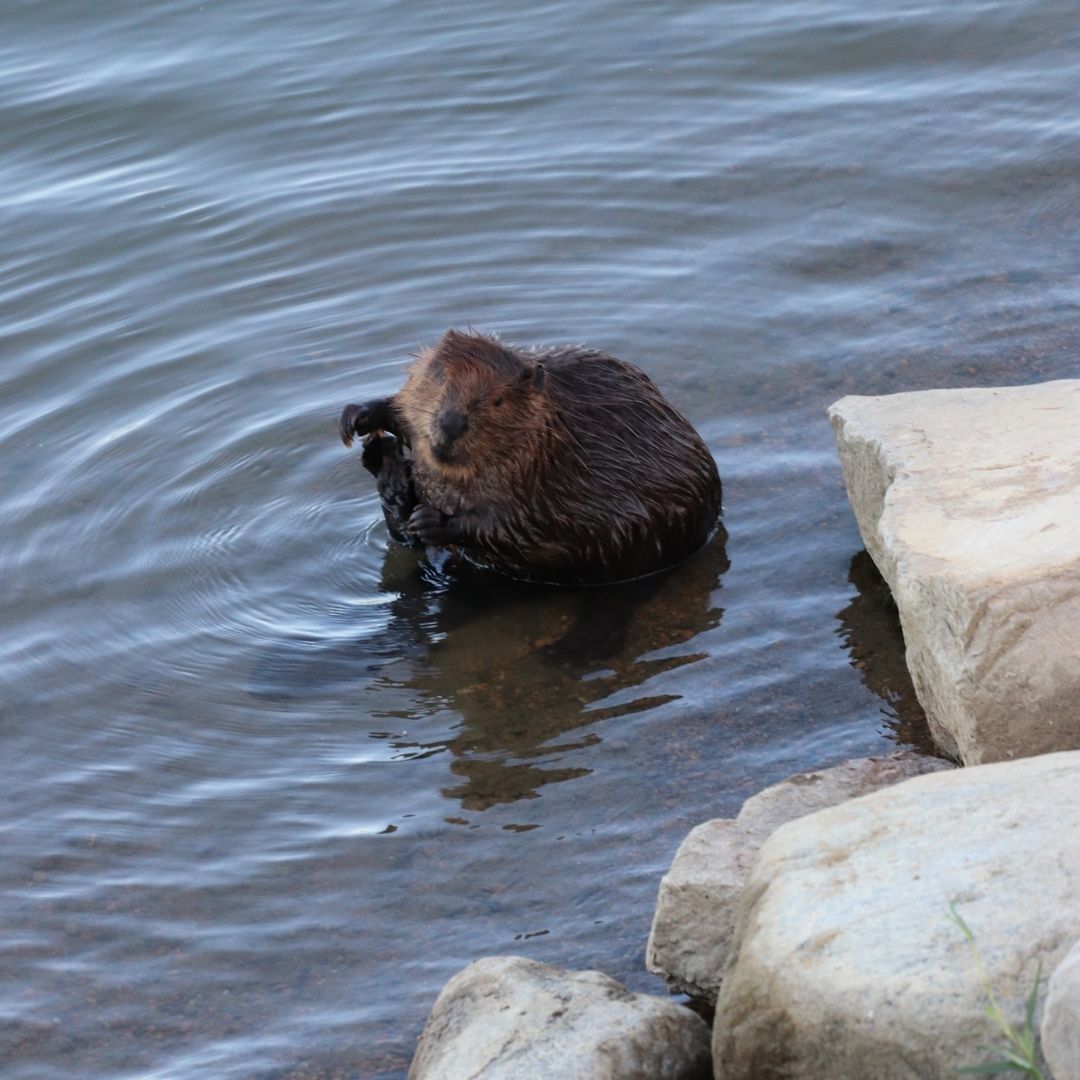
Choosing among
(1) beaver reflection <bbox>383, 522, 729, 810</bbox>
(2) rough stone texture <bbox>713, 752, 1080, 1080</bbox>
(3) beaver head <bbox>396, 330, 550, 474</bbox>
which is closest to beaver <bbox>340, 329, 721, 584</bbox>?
(3) beaver head <bbox>396, 330, 550, 474</bbox>

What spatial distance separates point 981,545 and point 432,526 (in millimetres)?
2294

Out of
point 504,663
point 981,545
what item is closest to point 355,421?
point 504,663

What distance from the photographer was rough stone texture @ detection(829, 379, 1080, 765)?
450cm

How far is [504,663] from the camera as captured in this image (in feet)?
20.3

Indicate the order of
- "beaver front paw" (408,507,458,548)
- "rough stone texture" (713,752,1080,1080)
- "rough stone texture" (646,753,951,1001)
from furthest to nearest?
"beaver front paw" (408,507,458,548) < "rough stone texture" (646,753,951,1001) < "rough stone texture" (713,752,1080,1080)

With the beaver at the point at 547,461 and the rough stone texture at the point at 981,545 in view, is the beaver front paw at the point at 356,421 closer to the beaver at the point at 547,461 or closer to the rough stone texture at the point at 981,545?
the beaver at the point at 547,461

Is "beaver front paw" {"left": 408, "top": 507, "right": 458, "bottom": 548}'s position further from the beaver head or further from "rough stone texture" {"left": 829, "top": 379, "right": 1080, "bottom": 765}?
"rough stone texture" {"left": 829, "top": 379, "right": 1080, "bottom": 765}

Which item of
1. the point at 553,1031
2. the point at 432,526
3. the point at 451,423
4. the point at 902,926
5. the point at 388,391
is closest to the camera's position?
the point at 902,926

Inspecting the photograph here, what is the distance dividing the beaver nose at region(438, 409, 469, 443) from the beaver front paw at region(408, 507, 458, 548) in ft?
1.22

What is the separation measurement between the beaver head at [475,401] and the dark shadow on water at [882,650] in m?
1.33

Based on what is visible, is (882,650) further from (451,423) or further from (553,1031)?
(553,1031)

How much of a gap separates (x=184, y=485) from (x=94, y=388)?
120 cm

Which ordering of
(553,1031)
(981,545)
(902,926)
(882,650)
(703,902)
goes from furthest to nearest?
(882,650), (981,545), (703,902), (553,1031), (902,926)

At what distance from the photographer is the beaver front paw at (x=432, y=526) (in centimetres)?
644
